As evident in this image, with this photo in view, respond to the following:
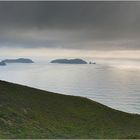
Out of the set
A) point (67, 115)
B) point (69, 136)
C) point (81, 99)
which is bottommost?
point (69, 136)

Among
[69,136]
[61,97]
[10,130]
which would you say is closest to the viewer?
[10,130]

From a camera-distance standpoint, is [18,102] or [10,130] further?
[18,102]

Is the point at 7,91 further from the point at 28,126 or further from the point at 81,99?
the point at 28,126

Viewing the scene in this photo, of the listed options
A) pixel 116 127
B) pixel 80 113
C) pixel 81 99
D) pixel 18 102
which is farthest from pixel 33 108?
pixel 81 99

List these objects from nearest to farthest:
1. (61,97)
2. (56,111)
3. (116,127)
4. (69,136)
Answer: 1. (69,136)
2. (116,127)
3. (56,111)
4. (61,97)

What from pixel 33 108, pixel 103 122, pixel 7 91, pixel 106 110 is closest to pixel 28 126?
pixel 33 108

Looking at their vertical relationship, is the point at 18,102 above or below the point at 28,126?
above
